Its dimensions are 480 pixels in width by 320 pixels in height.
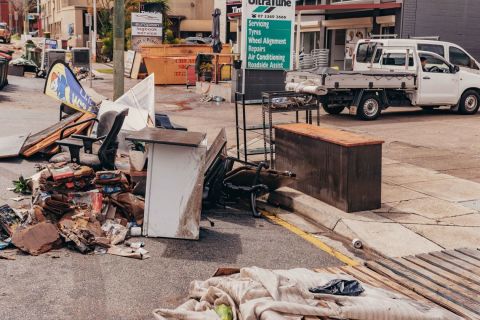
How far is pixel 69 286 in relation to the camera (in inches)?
210

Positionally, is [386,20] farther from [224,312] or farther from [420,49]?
[224,312]

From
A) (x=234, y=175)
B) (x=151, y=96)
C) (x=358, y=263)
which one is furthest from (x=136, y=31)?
(x=358, y=263)

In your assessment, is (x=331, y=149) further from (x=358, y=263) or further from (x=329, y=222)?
(x=358, y=263)

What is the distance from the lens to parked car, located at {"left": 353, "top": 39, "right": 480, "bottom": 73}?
17.6 m

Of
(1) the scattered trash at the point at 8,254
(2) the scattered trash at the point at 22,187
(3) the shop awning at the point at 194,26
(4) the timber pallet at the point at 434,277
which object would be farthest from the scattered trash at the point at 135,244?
(3) the shop awning at the point at 194,26

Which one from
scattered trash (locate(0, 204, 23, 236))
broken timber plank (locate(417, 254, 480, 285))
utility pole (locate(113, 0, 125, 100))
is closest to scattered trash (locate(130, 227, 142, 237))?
scattered trash (locate(0, 204, 23, 236))

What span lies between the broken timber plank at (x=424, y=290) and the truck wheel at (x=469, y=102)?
13378 mm

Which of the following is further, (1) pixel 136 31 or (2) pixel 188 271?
(1) pixel 136 31

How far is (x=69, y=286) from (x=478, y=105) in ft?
51.3

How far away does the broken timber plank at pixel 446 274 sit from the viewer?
518cm

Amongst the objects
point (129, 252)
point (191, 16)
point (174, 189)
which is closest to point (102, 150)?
point (174, 189)

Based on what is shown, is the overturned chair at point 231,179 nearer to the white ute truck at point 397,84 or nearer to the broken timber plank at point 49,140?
the broken timber plank at point 49,140

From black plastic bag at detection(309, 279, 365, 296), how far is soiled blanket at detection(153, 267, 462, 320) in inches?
2.0

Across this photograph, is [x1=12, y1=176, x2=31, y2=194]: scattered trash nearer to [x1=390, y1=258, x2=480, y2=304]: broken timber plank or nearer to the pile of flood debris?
the pile of flood debris
